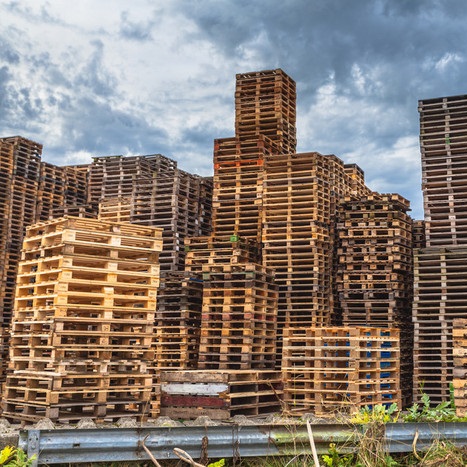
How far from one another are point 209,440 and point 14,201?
19.8 m

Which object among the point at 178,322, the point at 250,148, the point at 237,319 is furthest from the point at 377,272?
the point at 250,148

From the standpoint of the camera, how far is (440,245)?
17516 mm

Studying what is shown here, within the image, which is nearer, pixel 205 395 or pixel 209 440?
pixel 209 440

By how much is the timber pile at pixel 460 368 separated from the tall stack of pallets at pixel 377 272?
611cm

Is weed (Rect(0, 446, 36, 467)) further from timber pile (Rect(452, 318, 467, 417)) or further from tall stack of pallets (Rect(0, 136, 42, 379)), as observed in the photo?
tall stack of pallets (Rect(0, 136, 42, 379))

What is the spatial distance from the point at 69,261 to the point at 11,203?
14031 mm

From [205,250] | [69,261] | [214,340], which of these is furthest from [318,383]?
[205,250]

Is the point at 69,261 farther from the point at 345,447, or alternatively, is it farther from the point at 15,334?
the point at 345,447

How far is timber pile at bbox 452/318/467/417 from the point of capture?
1005 cm

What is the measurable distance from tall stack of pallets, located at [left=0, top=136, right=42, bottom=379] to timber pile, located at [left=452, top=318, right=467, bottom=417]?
1592cm

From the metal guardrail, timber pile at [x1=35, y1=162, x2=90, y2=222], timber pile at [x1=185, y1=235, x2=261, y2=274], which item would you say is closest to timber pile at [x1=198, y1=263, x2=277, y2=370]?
timber pile at [x1=185, y1=235, x2=261, y2=274]

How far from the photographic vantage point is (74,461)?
15.4ft

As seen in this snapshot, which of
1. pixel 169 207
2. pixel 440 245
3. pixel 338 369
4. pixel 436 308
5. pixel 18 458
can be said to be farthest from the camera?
pixel 169 207

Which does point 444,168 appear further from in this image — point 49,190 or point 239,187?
point 49,190
